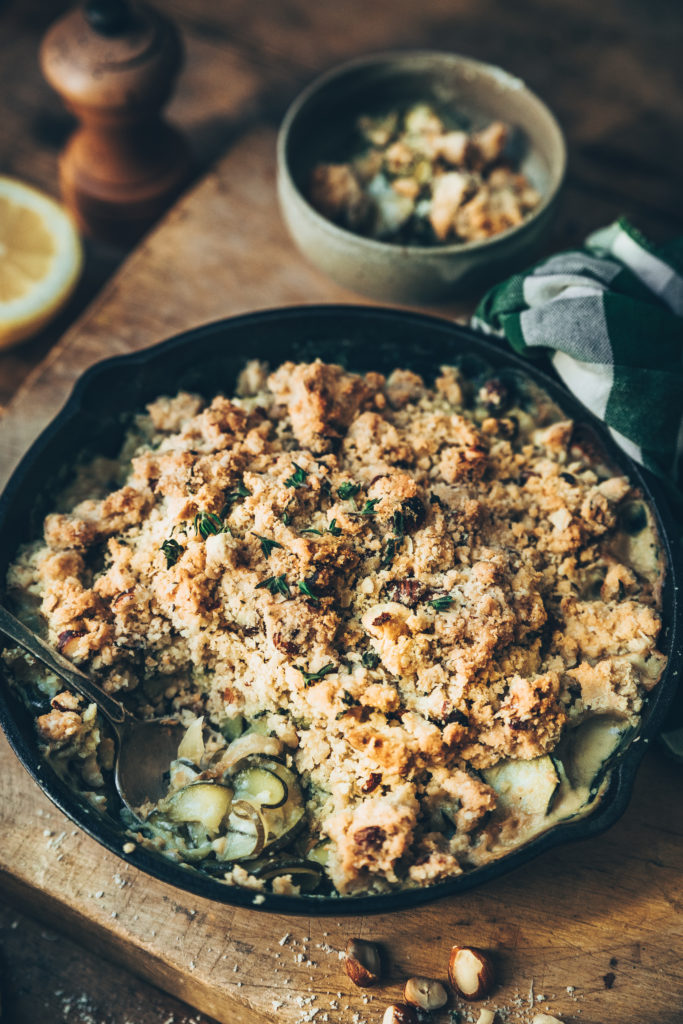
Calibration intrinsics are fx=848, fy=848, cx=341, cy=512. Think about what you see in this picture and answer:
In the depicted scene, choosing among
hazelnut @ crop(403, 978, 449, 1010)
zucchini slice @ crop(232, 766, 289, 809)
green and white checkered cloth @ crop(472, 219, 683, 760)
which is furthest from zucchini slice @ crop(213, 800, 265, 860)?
green and white checkered cloth @ crop(472, 219, 683, 760)

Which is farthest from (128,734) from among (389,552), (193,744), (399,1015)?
(399,1015)

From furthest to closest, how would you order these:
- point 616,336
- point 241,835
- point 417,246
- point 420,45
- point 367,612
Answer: point 420,45, point 417,246, point 616,336, point 367,612, point 241,835

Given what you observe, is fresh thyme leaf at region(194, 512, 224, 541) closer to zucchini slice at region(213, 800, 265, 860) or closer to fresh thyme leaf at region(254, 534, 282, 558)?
fresh thyme leaf at region(254, 534, 282, 558)

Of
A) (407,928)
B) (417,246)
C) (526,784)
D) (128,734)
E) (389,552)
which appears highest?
(417,246)

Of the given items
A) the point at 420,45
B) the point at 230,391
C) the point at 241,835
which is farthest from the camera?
the point at 420,45

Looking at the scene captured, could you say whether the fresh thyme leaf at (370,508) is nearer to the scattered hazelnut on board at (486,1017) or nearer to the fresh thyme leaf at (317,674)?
the fresh thyme leaf at (317,674)

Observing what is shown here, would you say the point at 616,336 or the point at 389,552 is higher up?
the point at 616,336

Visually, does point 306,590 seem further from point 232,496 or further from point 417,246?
point 417,246
